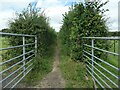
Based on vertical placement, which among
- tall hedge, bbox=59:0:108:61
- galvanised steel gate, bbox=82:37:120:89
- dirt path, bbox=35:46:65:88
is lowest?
dirt path, bbox=35:46:65:88

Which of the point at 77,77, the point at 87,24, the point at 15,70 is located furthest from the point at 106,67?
the point at 87,24

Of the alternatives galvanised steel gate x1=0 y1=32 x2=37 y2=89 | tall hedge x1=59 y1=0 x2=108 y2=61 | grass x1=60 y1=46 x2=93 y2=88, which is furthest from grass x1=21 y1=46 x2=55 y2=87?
tall hedge x1=59 y1=0 x2=108 y2=61

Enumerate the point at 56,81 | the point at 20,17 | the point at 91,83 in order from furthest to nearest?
the point at 20,17 < the point at 56,81 < the point at 91,83

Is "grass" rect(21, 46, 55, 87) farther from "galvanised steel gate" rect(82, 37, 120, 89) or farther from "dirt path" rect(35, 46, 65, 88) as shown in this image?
"galvanised steel gate" rect(82, 37, 120, 89)

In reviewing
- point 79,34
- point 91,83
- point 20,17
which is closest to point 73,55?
point 79,34

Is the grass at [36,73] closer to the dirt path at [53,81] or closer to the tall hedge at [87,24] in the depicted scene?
the dirt path at [53,81]

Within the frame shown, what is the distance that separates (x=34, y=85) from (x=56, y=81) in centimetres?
81

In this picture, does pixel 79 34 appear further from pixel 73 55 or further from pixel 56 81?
pixel 56 81

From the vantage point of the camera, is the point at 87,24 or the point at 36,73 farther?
the point at 87,24

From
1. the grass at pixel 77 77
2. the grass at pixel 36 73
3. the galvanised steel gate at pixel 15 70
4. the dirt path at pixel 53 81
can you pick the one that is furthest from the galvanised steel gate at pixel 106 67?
the galvanised steel gate at pixel 15 70

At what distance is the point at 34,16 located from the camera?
38.9 feet

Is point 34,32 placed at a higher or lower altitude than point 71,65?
higher

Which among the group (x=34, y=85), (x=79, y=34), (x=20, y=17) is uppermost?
(x=20, y=17)

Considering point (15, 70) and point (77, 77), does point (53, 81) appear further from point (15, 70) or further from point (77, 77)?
point (15, 70)
